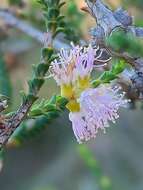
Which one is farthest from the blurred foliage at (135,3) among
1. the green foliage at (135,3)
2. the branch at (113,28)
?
the branch at (113,28)

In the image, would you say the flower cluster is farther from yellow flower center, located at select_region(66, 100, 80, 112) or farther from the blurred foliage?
the blurred foliage

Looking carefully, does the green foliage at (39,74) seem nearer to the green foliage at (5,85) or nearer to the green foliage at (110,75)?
the green foliage at (110,75)

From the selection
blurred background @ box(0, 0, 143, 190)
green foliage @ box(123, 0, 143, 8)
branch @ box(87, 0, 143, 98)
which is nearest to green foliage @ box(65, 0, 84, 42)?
green foliage @ box(123, 0, 143, 8)

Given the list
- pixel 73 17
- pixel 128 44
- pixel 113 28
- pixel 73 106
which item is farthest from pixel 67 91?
pixel 73 17

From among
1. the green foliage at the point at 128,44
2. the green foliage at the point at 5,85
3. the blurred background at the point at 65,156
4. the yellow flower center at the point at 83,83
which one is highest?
the yellow flower center at the point at 83,83

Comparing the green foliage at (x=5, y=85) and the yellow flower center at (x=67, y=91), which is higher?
the yellow flower center at (x=67, y=91)

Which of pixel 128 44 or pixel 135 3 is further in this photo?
pixel 135 3

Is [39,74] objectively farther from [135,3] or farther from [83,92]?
[135,3]

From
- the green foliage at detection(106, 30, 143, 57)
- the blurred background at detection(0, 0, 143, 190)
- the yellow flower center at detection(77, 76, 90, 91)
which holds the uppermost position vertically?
the yellow flower center at detection(77, 76, 90, 91)
